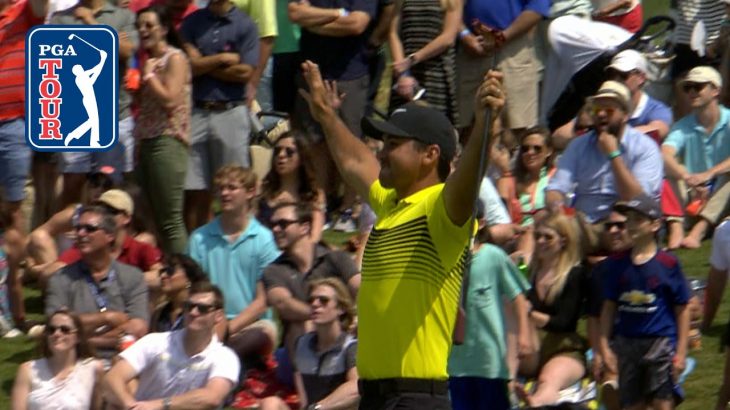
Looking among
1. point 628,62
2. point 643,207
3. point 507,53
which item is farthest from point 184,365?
point 507,53

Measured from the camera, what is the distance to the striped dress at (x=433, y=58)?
13586 millimetres

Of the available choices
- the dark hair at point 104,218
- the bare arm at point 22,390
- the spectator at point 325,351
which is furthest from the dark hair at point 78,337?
the spectator at point 325,351

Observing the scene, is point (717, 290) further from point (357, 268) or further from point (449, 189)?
point (449, 189)

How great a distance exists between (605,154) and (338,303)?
2.44 m

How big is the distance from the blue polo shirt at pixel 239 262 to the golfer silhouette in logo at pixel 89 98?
164cm

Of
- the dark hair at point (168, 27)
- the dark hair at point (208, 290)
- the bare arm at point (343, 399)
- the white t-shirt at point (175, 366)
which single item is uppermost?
the dark hair at point (168, 27)

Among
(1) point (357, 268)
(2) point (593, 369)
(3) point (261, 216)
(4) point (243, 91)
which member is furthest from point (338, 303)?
(4) point (243, 91)

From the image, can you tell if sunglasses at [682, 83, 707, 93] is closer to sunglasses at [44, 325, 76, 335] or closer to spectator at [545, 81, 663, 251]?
spectator at [545, 81, 663, 251]

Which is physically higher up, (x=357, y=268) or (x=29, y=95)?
(x=29, y=95)

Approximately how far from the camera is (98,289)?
1112cm

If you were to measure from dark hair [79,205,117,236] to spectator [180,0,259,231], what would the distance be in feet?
5.07

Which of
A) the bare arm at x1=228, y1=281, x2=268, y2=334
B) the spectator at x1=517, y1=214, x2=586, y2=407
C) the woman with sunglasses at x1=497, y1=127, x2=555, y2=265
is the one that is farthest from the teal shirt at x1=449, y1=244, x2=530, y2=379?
the woman with sunglasses at x1=497, y1=127, x2=555, y2=265

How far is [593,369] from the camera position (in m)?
10.3

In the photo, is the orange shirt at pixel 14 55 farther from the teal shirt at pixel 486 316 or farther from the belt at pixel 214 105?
the teal shirt at pixel 486 316
